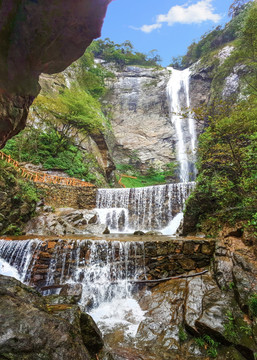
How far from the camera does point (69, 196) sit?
45.3 feet

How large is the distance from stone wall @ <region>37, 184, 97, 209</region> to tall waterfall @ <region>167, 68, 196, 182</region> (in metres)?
15.2

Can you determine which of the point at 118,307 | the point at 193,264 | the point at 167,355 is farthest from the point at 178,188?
the point at 167,355

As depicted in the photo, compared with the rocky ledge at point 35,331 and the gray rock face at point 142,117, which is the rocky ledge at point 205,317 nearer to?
the rocky ledge at point 35,331

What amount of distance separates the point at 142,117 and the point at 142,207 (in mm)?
20565

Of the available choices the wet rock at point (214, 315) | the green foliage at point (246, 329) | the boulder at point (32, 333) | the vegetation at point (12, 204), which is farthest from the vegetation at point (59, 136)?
the green foliage at point (246, 329)

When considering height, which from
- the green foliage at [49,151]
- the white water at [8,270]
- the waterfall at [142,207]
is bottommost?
the white water at [8,270]

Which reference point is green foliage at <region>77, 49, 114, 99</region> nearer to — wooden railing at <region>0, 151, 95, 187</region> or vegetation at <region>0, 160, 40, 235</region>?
wooden railing at <region>0, 151, 95, 187</region>

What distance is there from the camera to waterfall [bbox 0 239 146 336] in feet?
18.3

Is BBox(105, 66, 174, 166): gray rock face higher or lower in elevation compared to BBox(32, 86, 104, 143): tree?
higher

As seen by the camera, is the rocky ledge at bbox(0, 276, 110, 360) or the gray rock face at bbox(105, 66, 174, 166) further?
the gray rock face at bbox(105, 66, 174, 166)

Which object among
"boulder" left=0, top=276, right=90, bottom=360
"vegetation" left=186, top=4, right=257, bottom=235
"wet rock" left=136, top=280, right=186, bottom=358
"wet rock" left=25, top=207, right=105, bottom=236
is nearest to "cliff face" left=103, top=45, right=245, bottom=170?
"wet rock" left=25, top=207, right=105, bottom=236

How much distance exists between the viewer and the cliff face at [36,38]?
239 centimetres

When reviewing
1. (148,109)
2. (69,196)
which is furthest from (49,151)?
(148,109)

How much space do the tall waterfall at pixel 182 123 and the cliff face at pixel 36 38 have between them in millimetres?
24011
